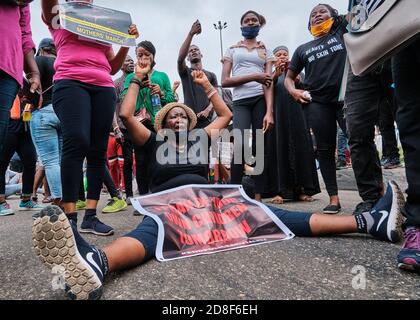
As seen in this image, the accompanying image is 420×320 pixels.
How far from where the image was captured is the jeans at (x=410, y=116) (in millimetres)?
1438

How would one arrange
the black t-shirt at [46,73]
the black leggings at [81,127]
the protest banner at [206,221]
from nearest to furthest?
the protest banner at [206,221]
the black leggings at [81,127]
the black t-shirt at [46,73]

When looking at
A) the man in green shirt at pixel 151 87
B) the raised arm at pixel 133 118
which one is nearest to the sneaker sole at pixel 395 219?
the raised arm at pixel 133 118

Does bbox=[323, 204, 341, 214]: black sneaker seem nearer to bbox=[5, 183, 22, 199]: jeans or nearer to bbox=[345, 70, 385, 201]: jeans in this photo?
bbox=[345, 70, 385, 201]: jeans

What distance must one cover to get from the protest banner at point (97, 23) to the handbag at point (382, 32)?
4.88ft

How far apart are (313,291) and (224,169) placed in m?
4.52

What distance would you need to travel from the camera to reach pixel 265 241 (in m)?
1.80

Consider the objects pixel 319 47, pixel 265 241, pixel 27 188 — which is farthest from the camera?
pixel 27 188

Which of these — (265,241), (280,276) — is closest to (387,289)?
(280,276)

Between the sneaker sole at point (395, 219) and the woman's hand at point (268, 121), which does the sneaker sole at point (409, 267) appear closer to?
the sneaker sole at point (395, 219)

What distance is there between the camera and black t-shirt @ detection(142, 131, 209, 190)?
2346 mm

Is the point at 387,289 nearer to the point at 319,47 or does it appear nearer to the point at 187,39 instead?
the point at 319,47

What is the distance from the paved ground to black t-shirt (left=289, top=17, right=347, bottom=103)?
1463 mm

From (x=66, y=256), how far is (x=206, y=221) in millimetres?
843

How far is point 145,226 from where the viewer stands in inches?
66.2
